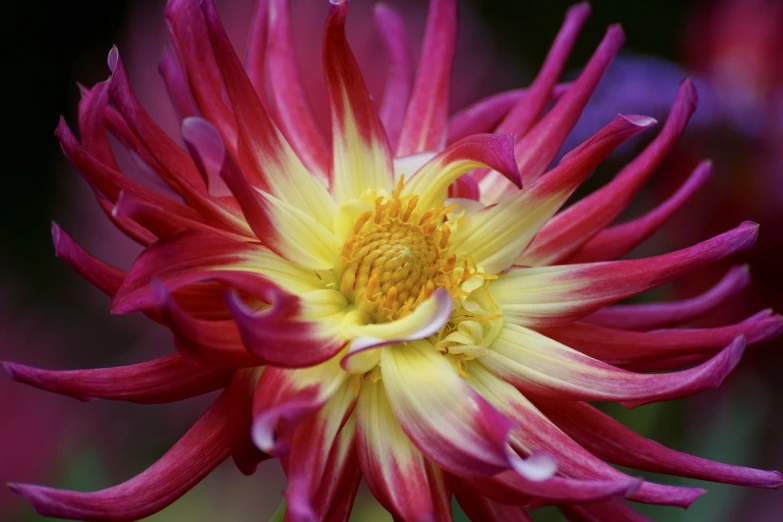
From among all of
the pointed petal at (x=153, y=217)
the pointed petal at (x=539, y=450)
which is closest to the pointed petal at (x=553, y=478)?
the pointed petal at (x=539, y=450)

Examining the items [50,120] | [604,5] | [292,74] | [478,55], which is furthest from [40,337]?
[604,5]

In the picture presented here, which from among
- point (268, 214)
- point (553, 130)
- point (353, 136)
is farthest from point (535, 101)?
point (268, 214)

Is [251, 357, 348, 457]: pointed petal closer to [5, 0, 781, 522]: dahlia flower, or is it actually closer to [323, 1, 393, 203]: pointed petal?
[5, 0, 781, 522]: dahlia flower

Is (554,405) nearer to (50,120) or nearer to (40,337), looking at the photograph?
(40,337)

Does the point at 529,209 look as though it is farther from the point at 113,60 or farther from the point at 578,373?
the point at 113,60

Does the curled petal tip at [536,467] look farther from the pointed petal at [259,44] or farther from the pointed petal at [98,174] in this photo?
the pointed petal at [259,44]

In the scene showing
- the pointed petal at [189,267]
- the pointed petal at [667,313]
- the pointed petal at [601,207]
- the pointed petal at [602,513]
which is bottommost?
the pointed petal at [602,513]
